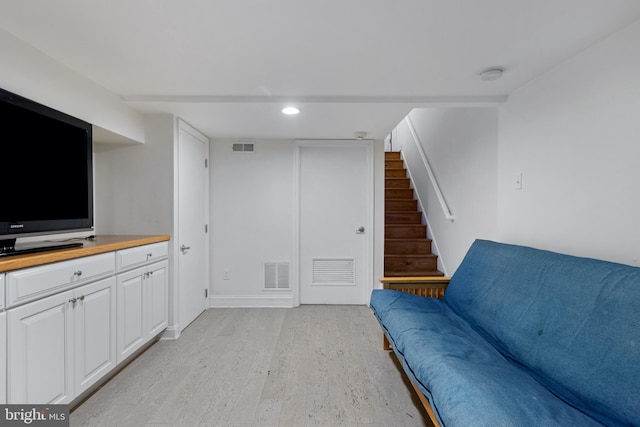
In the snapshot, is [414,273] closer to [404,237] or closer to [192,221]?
[404,237]

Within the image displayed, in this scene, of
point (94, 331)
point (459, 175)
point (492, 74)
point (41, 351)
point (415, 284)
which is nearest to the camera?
point (41, 351)

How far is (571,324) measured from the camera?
54.9 inches

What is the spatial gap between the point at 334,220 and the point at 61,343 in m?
2.77

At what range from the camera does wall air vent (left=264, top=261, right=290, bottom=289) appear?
381 centimetres

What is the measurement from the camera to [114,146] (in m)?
2.83

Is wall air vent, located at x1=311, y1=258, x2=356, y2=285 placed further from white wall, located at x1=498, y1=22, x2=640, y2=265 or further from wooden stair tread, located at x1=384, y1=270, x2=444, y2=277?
white wall, located at x1=498, y1=22, x2=640, y2=265

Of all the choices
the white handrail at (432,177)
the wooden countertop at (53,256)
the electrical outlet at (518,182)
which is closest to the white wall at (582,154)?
the electrical outlet at (518,182)

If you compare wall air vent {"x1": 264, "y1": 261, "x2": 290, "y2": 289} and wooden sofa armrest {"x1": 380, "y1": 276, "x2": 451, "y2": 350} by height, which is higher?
wooden sofa armrest {"x1": 380, "y1": 276, "x2": 451, "y2": 350}

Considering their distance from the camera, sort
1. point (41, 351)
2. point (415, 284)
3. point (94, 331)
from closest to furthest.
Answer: point (41, 351) < point (94, 331) < point (415, 284)

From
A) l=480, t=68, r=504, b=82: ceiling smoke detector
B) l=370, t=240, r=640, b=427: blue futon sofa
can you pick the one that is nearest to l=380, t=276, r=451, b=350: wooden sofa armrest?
l=370, t=240, r=640, b=427: blue futon sofa

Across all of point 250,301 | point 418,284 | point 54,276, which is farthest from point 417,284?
point 54,276

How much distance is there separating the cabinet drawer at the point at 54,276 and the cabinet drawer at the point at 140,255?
10 cm

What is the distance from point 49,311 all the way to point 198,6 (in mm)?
1628

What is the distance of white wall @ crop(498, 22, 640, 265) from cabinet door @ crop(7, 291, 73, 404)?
2.85 meters
